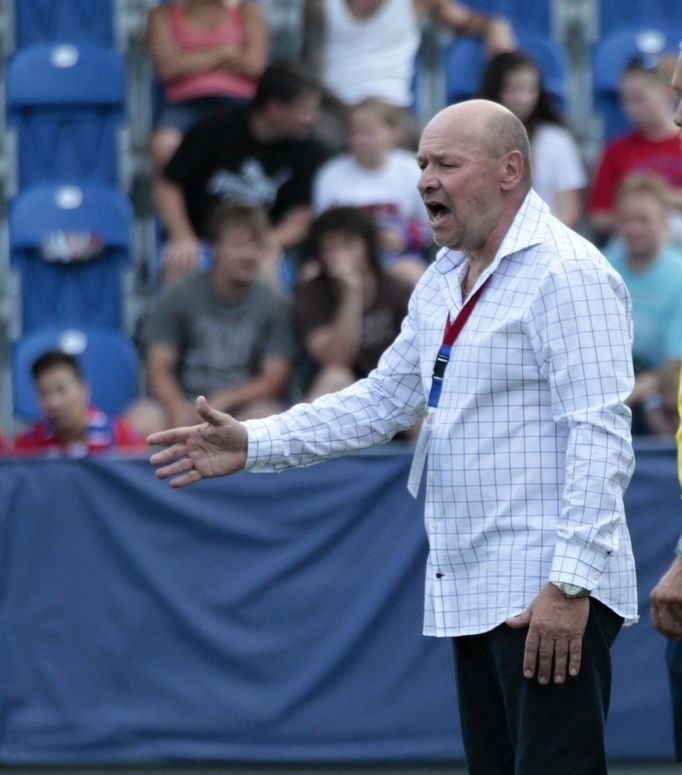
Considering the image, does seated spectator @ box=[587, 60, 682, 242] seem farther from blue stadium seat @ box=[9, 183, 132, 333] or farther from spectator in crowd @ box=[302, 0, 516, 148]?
blue stadium seat @ box=[9, 183, 132, 333]

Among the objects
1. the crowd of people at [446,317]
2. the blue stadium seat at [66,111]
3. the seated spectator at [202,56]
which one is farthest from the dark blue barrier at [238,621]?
the blue stadium seat at [66,111]

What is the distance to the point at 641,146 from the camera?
8.27 metres

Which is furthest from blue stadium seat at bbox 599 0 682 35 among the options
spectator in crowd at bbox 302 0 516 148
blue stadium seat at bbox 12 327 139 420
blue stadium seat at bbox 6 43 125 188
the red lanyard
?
the red lanyard

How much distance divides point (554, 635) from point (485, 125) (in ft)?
3.42

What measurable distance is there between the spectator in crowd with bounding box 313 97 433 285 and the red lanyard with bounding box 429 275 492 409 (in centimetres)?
447

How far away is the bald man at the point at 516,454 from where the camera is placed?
3221mm

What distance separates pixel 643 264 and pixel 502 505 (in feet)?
13.9

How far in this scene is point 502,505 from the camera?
3.36 metres

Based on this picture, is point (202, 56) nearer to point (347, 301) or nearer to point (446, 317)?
point (347, 301)

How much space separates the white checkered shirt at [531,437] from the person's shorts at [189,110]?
5285 mm

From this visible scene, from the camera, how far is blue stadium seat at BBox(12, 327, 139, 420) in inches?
318

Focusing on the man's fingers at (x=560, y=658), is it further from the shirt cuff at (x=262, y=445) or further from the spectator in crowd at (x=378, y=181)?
the spectator in crowd at (x=378, y=181)

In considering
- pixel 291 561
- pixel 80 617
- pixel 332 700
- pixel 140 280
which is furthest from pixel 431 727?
pixel 140 280

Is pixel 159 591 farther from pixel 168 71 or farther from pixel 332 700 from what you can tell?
pixel 168 71
